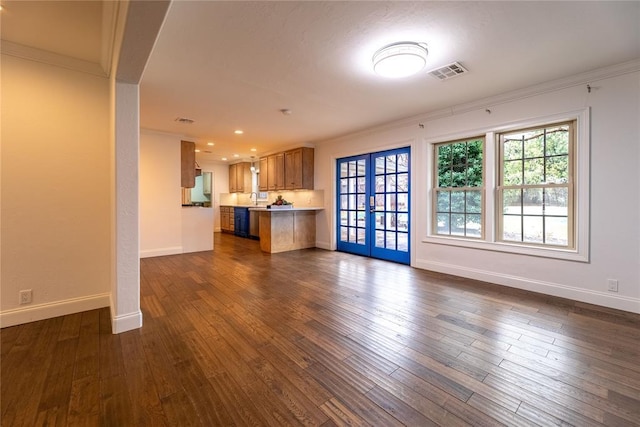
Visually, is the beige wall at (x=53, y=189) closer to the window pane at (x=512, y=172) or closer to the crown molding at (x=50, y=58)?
the crown molding at (x=50, y=58)

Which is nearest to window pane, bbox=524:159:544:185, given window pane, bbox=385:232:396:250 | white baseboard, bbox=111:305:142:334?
window pane, bbox=385:232:396:250

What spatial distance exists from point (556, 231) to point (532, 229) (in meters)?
0.24

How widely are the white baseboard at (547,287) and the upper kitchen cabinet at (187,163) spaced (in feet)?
16.8

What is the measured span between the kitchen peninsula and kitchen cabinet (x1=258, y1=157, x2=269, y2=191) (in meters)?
1.60

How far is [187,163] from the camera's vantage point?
19.6 ft

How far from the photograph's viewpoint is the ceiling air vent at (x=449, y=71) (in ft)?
9.47

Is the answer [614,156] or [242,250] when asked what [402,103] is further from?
[242,250]

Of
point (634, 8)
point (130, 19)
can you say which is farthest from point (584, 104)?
point (130, 19)

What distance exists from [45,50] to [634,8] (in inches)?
196

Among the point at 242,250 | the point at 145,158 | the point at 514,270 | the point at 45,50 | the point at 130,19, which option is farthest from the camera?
the point at 242,250

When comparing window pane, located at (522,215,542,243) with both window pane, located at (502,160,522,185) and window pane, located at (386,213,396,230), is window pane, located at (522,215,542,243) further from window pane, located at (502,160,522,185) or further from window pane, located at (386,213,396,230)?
window pane, located at (386,213,396,230)

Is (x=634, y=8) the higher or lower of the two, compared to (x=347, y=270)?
higher

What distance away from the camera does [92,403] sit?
62.1 inches

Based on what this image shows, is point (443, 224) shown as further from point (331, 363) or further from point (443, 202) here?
point (331, 363)
